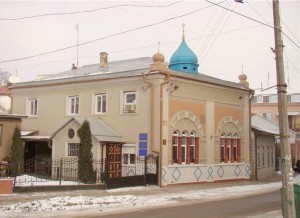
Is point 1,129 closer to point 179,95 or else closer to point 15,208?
point 179,95

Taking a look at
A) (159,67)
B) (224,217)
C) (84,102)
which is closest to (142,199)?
(224,217)

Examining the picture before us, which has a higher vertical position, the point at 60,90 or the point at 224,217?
the point at 60,90

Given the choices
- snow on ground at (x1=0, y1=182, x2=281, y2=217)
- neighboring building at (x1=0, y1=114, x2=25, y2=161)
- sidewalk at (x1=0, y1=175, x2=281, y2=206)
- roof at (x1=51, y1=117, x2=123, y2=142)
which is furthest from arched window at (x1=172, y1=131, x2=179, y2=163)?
neighboring building at (x1=0, y1=114, x2=25, y2=161)

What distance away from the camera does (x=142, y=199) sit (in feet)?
58.4

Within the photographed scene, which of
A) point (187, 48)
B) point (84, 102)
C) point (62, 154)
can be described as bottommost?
point (62, 154)

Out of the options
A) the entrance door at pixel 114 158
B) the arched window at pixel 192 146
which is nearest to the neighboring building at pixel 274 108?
the arched window at pixel 192 146

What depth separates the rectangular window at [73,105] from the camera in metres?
28.1

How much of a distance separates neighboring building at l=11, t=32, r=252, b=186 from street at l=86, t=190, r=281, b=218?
5953 mm

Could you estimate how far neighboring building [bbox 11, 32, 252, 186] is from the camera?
24.0 metres

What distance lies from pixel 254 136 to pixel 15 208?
21670mm

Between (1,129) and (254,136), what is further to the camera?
(254,136)

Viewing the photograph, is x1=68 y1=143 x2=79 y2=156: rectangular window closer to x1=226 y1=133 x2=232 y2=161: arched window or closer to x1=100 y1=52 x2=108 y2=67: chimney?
x1=100 y1=52 x2=108 y2=67: chimney

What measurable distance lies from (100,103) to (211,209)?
42.3 ft

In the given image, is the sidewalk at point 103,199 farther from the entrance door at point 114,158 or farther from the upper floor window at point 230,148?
the upper floor window at point 230,148
